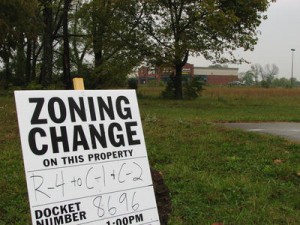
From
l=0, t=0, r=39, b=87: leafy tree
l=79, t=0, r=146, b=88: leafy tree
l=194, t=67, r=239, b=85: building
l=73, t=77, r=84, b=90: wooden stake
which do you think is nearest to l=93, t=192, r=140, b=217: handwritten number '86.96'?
l=73, t=77, r=84, b=90: wooden stake

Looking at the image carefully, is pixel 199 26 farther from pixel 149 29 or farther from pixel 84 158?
pixel 84 158

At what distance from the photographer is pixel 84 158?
3.23 metres

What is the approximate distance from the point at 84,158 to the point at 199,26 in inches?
878

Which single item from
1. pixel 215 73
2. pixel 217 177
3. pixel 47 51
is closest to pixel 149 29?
pixel 47 51

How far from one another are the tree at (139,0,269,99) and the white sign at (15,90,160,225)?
2017cm

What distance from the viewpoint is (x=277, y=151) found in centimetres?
827

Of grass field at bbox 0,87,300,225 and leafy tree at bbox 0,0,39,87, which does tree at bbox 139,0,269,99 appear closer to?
leafy tree at bbox 0,0,39,87

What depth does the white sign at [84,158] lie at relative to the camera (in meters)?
3.03

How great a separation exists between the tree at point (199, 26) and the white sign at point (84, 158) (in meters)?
20.2

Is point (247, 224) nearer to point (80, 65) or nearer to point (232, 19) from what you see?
point (232, 19)

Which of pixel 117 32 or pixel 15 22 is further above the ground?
pixel 15 22

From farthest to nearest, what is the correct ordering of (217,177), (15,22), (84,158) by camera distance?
(15,22)
(217,177)
(84,158)

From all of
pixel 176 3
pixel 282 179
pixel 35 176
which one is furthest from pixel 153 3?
pixel 35 176

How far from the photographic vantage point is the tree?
77.6 ft
